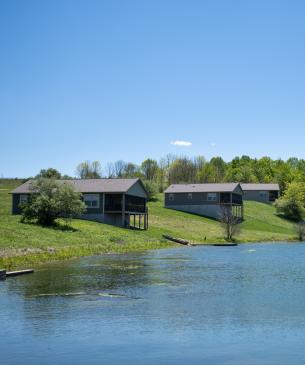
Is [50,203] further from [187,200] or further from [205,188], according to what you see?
[205,188]

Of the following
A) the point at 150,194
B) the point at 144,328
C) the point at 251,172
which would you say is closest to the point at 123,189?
the point at 150,194

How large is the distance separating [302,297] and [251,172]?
6249 inches

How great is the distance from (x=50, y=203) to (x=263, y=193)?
3568 inches

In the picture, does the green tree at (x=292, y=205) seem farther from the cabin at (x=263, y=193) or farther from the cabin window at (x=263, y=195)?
the cabin window at (x=263, y=195)

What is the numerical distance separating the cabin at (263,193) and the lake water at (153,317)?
105898mm

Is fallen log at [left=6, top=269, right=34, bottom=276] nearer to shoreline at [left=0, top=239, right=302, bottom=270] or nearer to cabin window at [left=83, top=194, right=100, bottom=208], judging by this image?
shoreline at [left=0, top=239, right=302, bottom=270]

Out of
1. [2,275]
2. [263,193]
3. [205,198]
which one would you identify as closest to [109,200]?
[205,198]

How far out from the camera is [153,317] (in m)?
21.8

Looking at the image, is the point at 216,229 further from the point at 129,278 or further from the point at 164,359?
the point at 164,359

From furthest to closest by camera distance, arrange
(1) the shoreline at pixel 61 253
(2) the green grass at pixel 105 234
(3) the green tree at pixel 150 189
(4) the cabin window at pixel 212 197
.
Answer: (3) the green tree at pixel 150 189, (4) the cabin window at pixel 212 197, (2) the green grass at pixel 105 234, (1) the shoreline at pixel 61 253

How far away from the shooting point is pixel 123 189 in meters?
81.0

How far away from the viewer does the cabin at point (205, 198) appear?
111125 millimetres

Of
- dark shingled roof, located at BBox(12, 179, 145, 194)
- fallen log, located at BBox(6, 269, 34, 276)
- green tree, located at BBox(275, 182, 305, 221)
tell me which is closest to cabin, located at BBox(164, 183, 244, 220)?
green tree, located at BBox(275, 182, 305, 221)

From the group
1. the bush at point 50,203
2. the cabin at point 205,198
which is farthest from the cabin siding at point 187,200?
the bush at point 50,203
